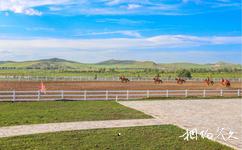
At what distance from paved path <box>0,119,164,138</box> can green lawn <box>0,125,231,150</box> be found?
0.80 m

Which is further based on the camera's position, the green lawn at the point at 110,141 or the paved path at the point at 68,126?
the paved path at the point at 68,126

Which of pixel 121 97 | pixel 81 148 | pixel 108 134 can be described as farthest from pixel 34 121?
pixel 121 97

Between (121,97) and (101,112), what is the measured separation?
1147 cm

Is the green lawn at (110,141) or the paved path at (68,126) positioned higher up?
the paved path at (68,126)

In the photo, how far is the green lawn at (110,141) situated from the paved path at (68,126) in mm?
804

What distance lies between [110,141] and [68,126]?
10.8 ft

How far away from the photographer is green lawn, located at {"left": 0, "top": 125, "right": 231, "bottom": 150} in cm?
1105

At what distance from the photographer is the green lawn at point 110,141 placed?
11.1 meters

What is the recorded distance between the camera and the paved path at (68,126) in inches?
524

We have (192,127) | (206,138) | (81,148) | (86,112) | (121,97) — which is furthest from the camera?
(121,97)

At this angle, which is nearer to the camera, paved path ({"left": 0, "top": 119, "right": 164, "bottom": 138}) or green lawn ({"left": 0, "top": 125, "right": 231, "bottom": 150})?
green lawn ({"left": 0, "top": 125, "right": 231, "bottom": 150})

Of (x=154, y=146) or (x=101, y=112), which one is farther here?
(x=101, y=112)

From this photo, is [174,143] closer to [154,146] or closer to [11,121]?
[154,146]

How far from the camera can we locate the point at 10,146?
1093 centimetres
